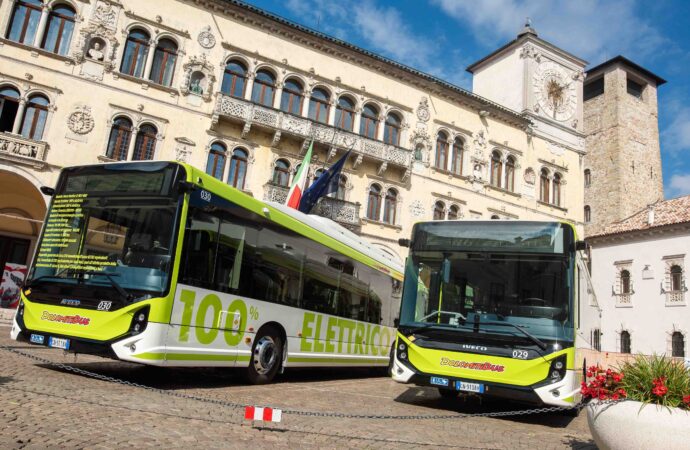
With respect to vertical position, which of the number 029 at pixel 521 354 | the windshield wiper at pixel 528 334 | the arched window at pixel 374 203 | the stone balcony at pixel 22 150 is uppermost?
the arched window at pixel 374 203

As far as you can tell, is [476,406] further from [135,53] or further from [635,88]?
[635,88]

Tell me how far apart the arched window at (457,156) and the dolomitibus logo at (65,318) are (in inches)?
884

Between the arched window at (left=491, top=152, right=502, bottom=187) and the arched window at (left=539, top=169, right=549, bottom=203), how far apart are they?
3046 millimetres

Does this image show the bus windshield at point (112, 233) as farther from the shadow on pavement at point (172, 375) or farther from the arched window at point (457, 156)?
the arched window at point (457, 156)

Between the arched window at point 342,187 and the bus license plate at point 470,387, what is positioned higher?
the arched window at point 342,187

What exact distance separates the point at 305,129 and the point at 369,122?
12.8 ft

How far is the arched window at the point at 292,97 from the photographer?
2334 centimetres

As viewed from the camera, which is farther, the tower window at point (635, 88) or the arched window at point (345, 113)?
the tower window at point (635, 88)

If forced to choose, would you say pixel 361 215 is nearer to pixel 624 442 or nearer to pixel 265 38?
pixel 265 38

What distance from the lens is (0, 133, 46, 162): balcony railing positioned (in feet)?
58.3

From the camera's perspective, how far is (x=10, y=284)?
18.5 metres

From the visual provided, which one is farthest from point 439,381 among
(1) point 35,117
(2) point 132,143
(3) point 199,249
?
(1) point 35,117

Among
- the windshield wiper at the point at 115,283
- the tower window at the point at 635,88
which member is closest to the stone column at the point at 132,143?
the windshield wiper at the point at 115,283

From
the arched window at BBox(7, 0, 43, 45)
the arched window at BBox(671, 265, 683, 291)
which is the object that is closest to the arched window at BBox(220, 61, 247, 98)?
the arched window at BBox(7, 0, 43, 45)
